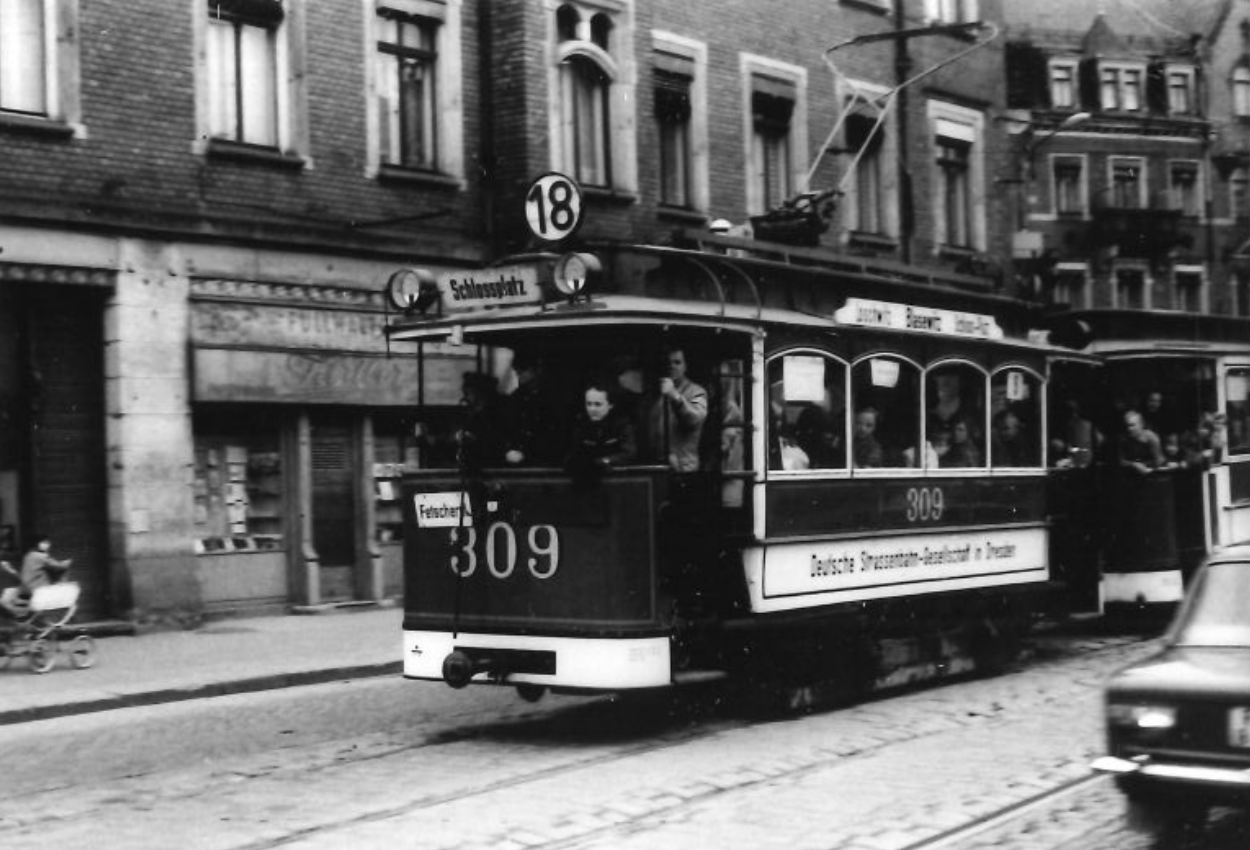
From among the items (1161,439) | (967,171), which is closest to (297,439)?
(1161,439)

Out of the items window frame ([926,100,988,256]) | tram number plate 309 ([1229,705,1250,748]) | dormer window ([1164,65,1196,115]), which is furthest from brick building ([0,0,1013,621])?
dormer window ([1164,65,1196,115])

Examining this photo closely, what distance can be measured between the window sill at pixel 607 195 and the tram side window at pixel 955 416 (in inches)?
382

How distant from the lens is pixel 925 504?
13.0 m

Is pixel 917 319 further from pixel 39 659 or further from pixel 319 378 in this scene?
pixel 319 378

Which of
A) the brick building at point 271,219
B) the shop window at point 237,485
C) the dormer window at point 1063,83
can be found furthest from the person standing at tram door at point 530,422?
the dormer window at point 1063,83

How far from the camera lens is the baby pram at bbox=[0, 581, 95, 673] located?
583 inches

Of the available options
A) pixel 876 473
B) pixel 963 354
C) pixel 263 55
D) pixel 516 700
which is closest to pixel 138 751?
pixel 516 700

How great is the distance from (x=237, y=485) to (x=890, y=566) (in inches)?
350

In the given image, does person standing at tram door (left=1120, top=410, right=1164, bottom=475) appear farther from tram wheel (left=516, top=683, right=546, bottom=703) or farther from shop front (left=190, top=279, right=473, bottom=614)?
tram wheel (left=516, top=683, right=546, bottom=703)

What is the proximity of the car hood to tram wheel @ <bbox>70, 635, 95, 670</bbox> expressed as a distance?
10092 mm

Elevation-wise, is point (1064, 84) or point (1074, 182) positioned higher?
point (1064, 84)

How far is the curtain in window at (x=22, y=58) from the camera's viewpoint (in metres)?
16.8

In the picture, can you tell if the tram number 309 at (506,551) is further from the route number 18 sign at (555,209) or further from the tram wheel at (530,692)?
the route number 18 sign at (555,209)

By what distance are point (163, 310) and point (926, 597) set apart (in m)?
8.82
